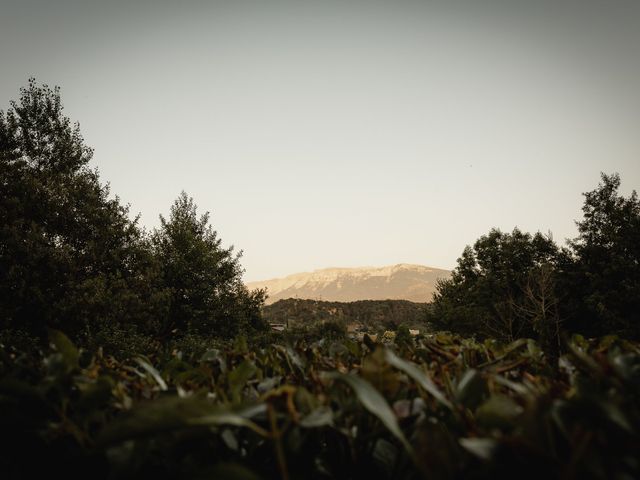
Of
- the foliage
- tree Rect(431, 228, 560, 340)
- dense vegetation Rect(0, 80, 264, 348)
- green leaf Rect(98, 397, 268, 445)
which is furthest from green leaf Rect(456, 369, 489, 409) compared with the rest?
tree Rect(431, 228, 560, 340)

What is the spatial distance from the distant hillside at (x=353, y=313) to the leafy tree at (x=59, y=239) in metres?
35.7

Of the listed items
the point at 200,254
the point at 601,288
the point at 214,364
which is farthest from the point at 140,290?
the point at 601,288

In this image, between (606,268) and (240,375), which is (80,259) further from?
(606,268)

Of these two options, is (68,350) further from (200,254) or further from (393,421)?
(200,254)

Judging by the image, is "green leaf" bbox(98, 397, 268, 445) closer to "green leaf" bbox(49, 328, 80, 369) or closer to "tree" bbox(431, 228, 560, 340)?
"green leaf" bbox(49, 328, 80, 369)

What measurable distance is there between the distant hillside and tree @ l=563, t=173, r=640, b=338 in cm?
2609

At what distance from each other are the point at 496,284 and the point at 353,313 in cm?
2893

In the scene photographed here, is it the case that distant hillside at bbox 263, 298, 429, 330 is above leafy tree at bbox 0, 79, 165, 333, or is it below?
below

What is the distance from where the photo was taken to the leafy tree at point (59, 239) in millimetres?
14789

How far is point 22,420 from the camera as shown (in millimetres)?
716

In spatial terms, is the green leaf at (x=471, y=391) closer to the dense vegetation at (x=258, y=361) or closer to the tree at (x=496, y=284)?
the dense vegetation at (x=258, y=361)

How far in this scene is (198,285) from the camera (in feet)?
72.7

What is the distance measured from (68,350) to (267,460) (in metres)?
0.57

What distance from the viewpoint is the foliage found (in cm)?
46
